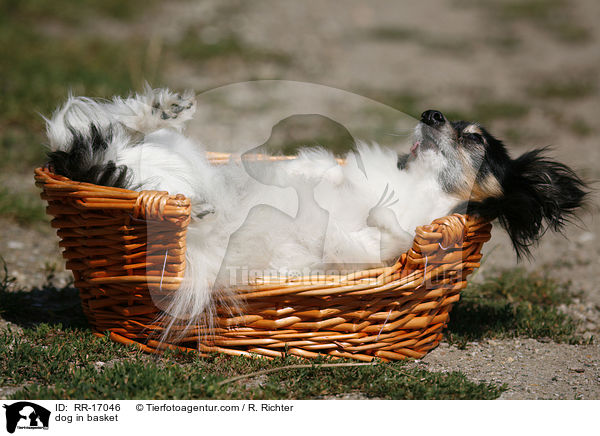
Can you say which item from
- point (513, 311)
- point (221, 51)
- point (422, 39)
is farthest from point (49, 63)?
point (422, 39)

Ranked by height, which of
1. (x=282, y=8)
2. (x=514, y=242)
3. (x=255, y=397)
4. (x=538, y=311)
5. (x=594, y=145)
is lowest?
(x=255, y=397)

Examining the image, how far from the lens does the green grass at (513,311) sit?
132 inches

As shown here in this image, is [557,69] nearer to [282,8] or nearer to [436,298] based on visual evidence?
[282,8]

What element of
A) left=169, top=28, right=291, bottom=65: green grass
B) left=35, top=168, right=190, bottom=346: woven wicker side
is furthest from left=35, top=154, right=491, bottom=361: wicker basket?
left=169, top=28, right=291, bottom=65: green grass

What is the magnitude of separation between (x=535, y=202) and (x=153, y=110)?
2041 mm

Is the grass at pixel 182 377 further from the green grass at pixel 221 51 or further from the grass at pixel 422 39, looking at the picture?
the grass at pixel 422 39

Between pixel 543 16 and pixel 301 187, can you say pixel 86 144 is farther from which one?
pixel 543 16

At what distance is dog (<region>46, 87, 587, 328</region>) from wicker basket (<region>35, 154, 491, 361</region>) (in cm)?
15

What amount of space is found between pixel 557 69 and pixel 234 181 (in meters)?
8.73

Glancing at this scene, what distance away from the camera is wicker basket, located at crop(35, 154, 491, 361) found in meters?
2.60

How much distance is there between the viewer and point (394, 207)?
3098mm

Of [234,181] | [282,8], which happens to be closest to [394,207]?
[234,181]

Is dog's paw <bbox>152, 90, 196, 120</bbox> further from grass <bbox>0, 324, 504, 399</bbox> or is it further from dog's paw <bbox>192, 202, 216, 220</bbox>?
grass <bbox>0, 324, 504, 399</bbox>
